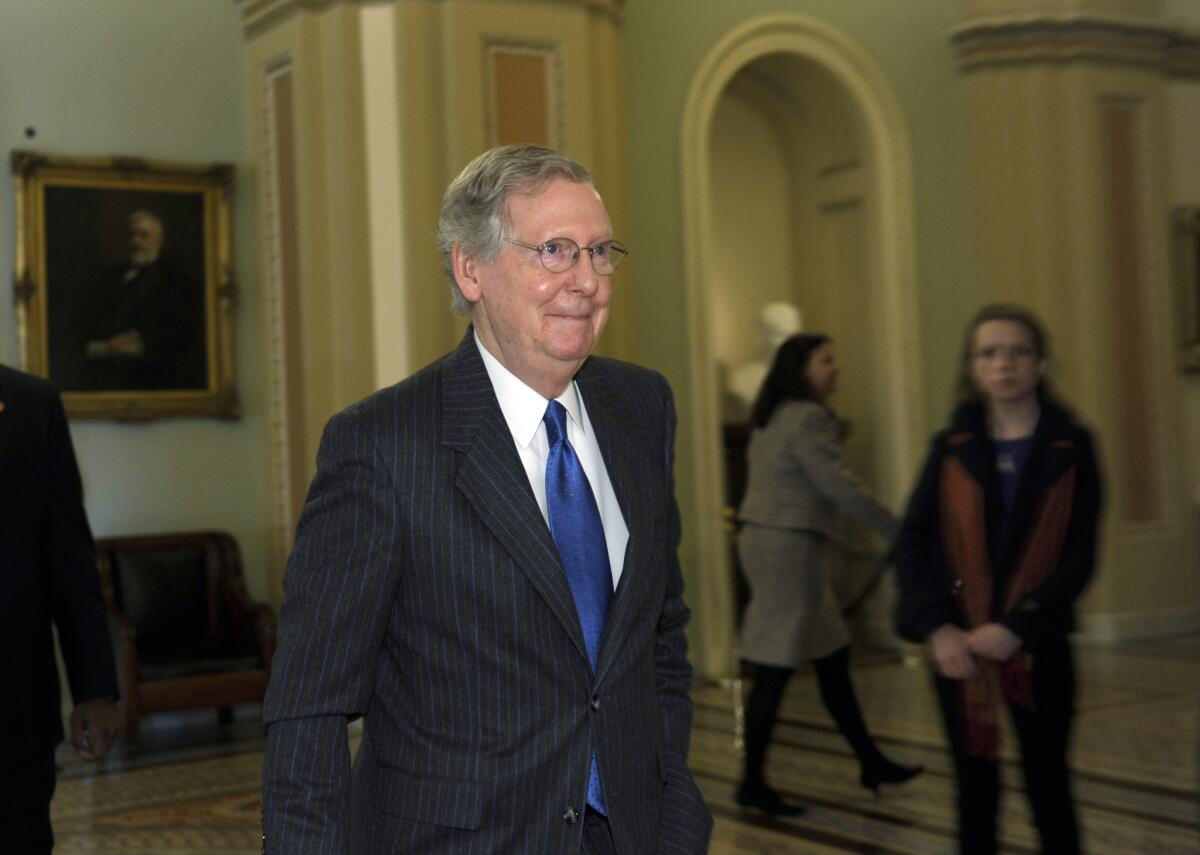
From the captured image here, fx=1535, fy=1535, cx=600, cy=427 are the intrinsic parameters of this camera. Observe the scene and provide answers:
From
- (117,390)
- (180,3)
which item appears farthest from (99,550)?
(180,3)

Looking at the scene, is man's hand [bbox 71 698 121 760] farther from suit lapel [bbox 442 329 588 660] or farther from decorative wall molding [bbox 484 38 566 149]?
decorative wall molding [bbox 484 38 566 149]

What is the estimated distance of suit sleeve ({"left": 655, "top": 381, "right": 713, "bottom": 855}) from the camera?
1957mm

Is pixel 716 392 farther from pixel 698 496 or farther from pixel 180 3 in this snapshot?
pixel 180 3

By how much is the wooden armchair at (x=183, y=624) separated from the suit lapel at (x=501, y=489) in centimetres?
557

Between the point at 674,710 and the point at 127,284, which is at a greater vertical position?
the point at 127,284

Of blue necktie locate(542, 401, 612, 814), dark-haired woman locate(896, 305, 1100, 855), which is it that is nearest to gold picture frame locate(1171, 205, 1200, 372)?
dark-haired woman locate(896, 305, 1100, 855)

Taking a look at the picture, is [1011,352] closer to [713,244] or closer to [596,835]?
[596,835]

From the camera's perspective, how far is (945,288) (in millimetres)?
9703

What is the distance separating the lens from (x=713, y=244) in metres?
10.1

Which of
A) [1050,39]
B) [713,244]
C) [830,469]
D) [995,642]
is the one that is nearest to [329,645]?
[995,642]

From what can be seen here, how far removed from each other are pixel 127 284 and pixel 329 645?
653 cm

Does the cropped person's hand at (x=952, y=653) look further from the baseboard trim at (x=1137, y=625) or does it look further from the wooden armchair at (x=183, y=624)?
the baseboard trim at (x=1137, y=625)

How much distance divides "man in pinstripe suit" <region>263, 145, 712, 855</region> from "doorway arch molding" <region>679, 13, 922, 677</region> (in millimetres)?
6570

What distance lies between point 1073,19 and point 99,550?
6647 mm
